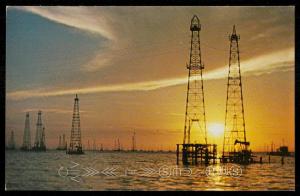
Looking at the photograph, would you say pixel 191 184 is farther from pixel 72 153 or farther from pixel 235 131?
pixel 72 153

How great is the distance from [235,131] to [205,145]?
4082 millimetres

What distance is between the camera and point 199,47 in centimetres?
4738

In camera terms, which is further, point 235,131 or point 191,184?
point 235,131
